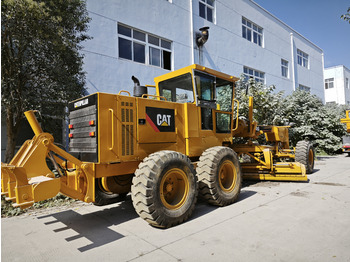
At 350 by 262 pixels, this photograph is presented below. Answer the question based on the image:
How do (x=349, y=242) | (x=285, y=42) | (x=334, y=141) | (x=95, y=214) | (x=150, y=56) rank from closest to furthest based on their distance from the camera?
(x=349, y=242)
(x=95, y=214)
(x=150, y=56)
(x=334, y=141)
(x=285, y=42)

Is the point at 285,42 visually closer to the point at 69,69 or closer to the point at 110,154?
the point at 69,69

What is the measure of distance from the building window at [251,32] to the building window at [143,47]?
7.78 metres

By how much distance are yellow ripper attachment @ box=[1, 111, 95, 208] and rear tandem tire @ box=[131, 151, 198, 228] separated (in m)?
0.77

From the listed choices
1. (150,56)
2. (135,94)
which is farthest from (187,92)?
(150,56)

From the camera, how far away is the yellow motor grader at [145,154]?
356 centimetres

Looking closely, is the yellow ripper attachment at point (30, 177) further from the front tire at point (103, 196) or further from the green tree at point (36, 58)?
the green tree at point (36, 58)

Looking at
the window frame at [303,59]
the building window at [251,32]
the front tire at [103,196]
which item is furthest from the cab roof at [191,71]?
the window frame at [303,59]

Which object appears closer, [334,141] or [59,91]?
[59,91]

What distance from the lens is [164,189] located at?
4.15 meters

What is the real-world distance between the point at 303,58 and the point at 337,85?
15.6 metres

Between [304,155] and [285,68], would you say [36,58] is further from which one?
[285,68]

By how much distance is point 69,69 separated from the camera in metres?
7.02

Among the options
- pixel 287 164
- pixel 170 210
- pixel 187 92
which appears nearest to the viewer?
pixel 170 210

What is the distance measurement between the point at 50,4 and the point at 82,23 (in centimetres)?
124
